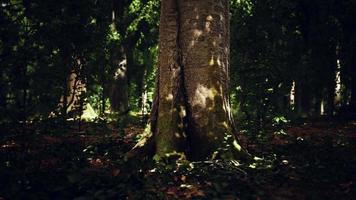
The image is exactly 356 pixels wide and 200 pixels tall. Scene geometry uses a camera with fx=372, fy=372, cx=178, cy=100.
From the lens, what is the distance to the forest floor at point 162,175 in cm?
495

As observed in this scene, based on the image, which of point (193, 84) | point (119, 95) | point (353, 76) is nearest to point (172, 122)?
point (193, 84)

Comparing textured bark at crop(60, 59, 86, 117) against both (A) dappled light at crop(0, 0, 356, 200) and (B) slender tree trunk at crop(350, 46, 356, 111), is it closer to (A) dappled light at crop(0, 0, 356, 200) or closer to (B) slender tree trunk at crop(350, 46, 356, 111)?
(A) dappled light at crop(0, 0, 356, 200)

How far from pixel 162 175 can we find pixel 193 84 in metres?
1.98

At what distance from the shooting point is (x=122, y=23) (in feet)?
71.7

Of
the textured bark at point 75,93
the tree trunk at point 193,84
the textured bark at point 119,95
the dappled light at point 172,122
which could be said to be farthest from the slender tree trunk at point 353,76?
the textured bark at point 75,93

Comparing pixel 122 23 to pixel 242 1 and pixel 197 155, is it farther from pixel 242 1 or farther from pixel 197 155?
pixel 197 155

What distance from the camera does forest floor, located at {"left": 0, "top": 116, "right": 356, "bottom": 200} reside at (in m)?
4.95

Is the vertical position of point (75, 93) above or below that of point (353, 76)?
below

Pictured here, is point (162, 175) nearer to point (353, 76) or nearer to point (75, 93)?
point (75, 93)

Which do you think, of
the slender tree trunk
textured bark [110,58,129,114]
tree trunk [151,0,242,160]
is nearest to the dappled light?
tree trunk [151,0,242,160]

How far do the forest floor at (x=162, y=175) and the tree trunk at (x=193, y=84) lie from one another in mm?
559

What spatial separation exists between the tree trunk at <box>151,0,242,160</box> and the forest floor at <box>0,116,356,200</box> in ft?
1.84

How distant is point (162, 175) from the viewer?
19.0ft

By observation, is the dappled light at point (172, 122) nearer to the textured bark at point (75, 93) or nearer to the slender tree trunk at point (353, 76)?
the textured bark at point (75, 93)
